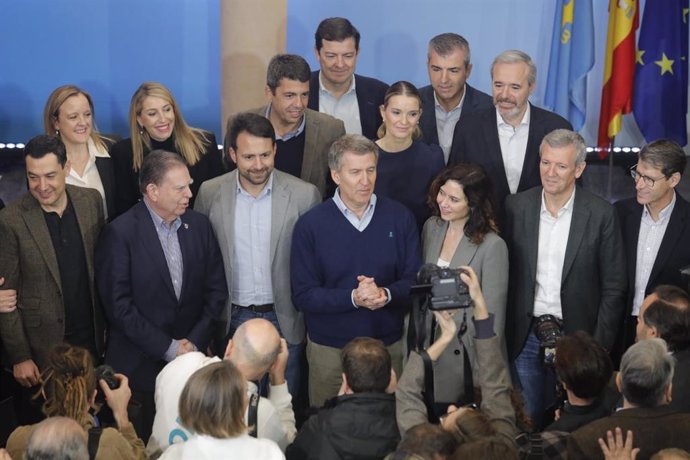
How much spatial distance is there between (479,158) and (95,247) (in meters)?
2.02

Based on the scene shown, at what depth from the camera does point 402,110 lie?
5590 mm

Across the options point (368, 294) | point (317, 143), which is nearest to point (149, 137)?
point (317, 143)

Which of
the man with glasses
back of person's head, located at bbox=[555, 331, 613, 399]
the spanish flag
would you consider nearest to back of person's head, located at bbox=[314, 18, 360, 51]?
the man with glasses

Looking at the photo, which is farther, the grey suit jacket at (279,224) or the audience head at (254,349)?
the grey suit jacket at (279,224)

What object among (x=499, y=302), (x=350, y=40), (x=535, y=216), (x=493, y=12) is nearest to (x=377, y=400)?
(x=499, y=302)

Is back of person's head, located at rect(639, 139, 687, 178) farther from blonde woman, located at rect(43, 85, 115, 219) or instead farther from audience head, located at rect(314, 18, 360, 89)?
blonde woman, located at rect(43, 85, 115, 219)

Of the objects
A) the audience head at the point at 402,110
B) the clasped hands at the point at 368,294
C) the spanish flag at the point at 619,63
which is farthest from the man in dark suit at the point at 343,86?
the spanish flag at the point at 619,63

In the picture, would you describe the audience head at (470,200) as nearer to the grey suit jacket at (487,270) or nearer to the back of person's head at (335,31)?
the grey suit jacket at (487,270)

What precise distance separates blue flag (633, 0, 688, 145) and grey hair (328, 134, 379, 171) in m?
3.19

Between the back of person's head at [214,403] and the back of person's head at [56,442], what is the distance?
0.36 meters

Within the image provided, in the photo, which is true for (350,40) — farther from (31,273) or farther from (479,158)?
(31,273)

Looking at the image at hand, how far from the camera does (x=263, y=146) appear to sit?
5.37 m

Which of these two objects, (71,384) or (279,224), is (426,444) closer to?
(71,384)

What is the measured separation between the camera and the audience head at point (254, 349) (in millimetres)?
4312
